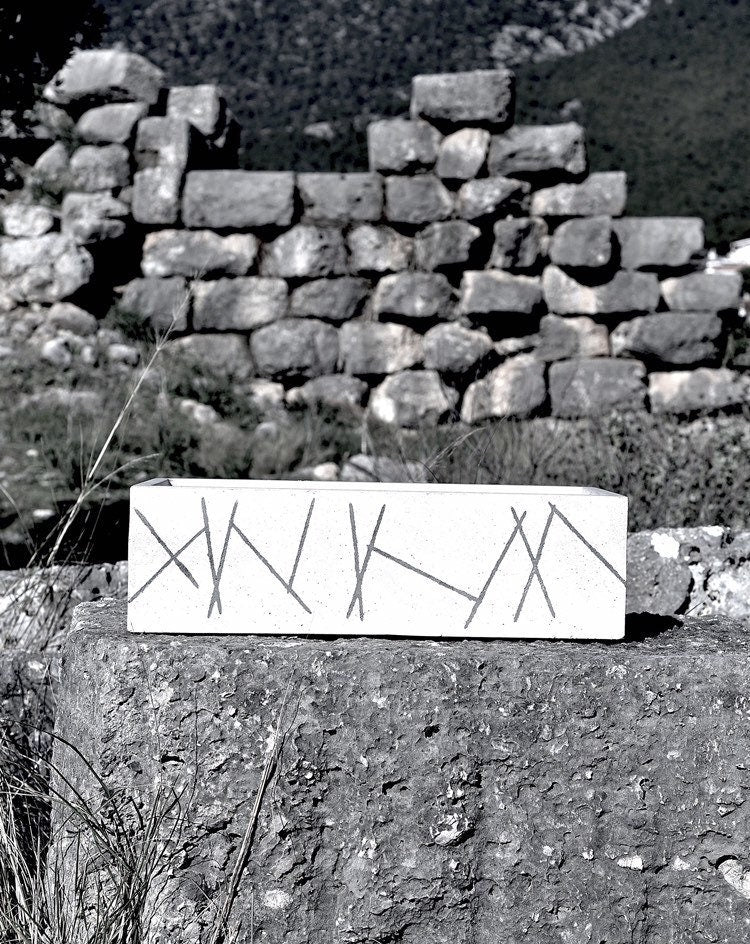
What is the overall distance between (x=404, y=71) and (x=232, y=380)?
38.0 feet

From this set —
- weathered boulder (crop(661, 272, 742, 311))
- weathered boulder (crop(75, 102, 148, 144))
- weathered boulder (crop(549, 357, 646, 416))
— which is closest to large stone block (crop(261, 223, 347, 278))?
weathered boulder (crop(75, 102, 148, 144))

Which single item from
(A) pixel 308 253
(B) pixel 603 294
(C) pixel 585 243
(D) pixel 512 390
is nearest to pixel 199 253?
(A) pixel 308 253

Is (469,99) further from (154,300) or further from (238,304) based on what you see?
(154,300)

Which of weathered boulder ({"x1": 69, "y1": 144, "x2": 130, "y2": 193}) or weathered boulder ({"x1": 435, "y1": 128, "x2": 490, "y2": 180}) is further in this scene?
weathered boulder ({"x1": 69, "y1": 144, "x2": 130, "y2": 193})

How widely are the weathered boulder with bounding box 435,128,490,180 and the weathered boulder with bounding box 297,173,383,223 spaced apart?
0.44 m

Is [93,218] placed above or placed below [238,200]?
below

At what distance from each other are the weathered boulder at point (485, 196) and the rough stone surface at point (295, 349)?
1121 millimetres

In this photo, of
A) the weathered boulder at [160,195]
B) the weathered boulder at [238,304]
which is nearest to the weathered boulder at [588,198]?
the weathered boulder at [238,304]

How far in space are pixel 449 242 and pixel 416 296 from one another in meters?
0.39

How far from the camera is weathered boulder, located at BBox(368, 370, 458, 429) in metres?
6.10

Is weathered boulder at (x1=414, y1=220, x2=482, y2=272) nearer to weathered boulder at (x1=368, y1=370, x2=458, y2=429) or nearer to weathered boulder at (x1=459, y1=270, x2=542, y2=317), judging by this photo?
weathered boulder at (x1=459, y1=270, x2=542, y2=317)

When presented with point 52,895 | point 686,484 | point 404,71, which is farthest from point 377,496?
point 404,71

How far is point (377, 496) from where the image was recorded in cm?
194

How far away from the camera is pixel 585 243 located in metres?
6.15
